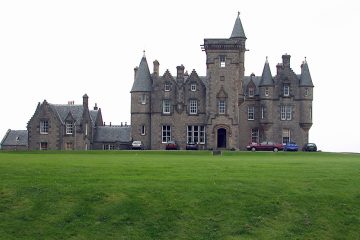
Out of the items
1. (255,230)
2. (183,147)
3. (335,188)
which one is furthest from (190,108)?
(255,230)

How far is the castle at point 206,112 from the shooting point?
81.9m

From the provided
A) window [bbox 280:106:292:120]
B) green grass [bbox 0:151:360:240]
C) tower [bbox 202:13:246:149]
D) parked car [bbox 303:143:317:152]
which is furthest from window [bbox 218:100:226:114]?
green grass [bbox 0:151:360:240]

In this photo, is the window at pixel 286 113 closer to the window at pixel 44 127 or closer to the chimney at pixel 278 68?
the chimney at pixel 278 68

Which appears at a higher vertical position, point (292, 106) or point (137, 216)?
point (292, 106)

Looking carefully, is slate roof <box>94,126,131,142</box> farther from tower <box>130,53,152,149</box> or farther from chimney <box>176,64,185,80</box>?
chimney <box>176,64,185,80</box>

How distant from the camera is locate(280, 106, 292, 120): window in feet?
278

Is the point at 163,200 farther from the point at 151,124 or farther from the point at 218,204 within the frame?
the point at 151,124

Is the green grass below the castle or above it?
below

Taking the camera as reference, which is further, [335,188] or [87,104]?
[87,104]

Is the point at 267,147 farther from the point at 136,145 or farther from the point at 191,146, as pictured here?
the point at 136,145

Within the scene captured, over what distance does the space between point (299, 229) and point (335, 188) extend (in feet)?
18.8

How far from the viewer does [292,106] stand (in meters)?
84.8

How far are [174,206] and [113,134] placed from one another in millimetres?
64567

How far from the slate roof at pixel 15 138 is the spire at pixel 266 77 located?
35.4 meters
